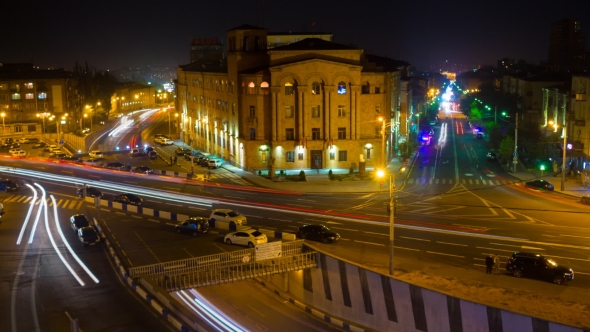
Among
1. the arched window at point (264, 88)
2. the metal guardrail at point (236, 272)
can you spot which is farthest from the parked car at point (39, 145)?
the metal guardrail at point (236, 272)

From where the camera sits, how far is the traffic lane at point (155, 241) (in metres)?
40.8

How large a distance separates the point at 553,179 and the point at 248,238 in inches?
1459

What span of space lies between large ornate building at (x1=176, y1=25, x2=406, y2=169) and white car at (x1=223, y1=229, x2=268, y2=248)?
2816cm

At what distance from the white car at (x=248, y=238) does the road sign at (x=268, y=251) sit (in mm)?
4625

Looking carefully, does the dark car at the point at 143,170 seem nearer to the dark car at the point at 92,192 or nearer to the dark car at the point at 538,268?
the dark car at the point at 92,192

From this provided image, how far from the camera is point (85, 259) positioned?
40438 mm

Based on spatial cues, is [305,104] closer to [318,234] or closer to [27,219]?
[27,219]

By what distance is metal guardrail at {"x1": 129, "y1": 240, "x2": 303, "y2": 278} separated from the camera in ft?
115

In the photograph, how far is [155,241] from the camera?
4478 centimetres

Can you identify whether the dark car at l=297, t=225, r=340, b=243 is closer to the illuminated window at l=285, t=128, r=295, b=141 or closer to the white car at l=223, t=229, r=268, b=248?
the white car at l=223, t=229, r=268, b=248

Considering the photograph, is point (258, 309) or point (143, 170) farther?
point (143, 170)

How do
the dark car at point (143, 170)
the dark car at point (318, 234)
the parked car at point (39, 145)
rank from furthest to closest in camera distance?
1. the parked car at point (39, 145)
2. the dark car at point (143, 170)
3. the dark car at point (318, 234)

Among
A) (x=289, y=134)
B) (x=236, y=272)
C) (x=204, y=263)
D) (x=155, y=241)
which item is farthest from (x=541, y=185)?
(x=204, y=263)

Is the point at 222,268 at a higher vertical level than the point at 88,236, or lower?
lower
